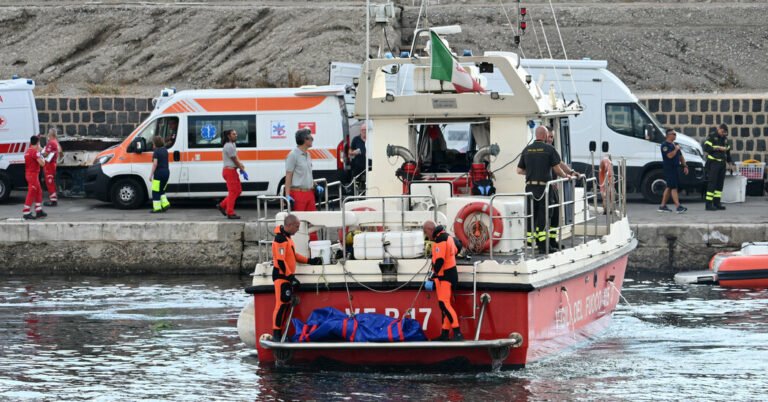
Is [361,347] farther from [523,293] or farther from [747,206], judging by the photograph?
[747,206]

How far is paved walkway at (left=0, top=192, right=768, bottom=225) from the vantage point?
21.2 meters

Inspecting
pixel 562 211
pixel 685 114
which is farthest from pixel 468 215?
pixel 685 114

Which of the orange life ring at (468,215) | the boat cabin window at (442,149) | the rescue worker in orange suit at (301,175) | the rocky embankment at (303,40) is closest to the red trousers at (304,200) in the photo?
the rescue worker in orange suit at (301,175)

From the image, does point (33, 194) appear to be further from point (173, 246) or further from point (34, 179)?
point (173, 246)

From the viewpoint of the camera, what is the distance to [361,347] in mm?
11664

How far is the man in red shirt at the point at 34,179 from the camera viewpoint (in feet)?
70.6

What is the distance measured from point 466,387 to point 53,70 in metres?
24.1

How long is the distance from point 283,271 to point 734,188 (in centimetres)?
1358

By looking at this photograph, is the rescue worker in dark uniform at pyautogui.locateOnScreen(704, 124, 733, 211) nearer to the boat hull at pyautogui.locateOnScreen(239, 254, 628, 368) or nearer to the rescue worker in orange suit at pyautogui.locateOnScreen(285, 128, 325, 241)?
the rescue worker in orange suit at pyautogui.locateOnScreen(285, 128, 325, 241)

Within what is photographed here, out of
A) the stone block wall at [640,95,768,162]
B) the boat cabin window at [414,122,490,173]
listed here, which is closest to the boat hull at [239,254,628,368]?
the boat cabin window at [414,122,490,173]

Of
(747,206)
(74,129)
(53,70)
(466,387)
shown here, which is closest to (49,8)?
(53,70)

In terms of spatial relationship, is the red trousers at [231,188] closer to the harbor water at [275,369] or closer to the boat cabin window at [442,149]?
the harbor water at [275,369]

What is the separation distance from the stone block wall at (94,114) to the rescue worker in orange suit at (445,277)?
16374 mm

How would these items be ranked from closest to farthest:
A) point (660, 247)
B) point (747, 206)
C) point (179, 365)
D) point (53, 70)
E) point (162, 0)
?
point (179, 365) → point (660, 247) → point (747, 206) → point (53, 70) → point (162, 0)
